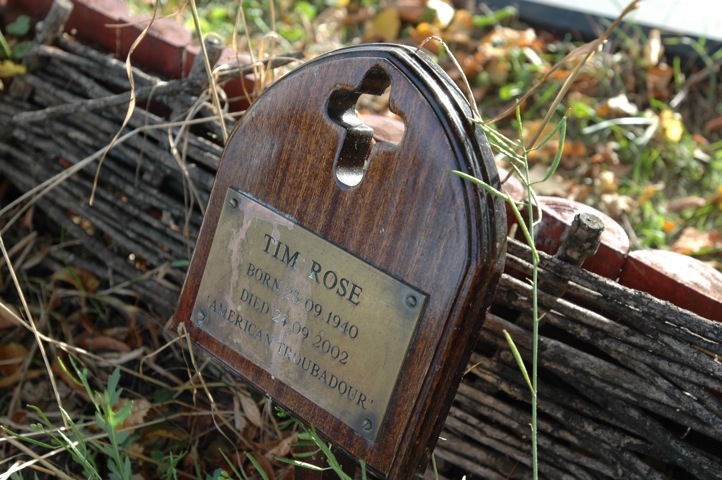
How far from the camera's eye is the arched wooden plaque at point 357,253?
1.34 m

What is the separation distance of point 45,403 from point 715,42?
3.23 meters

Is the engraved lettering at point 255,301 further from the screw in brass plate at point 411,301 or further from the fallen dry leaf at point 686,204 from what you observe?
the fallen dry leaf at point 686,204

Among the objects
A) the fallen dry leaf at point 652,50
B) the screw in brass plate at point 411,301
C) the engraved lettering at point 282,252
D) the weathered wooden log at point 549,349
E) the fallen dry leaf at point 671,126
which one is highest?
the fallen dry leaf at point 652,50

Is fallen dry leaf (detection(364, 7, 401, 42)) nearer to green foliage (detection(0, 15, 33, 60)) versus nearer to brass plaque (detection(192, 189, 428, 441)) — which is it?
green foliage (detection(0, 15, 33, 60))

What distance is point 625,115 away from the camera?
3582 mm

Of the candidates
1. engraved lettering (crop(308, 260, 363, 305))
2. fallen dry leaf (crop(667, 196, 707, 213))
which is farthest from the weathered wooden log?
fallen dry leaf (crop(667, 196, 707, 213))

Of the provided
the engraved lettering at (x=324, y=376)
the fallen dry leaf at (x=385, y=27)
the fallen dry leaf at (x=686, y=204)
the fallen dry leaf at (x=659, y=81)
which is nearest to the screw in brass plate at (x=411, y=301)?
the engraved lettering at (x=324, y=376)

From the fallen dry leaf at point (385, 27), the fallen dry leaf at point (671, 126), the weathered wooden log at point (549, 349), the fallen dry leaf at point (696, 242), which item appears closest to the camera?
the weathered wooden log at point (549, 349)

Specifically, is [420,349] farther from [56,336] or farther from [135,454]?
[56,336]

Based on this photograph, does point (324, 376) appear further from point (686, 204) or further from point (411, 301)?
point (686, 204)

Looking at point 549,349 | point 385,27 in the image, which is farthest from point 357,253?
point 385,27

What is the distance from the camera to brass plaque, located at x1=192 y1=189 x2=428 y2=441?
1.41 m

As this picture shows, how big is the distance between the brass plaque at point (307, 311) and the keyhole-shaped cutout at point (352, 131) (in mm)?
133

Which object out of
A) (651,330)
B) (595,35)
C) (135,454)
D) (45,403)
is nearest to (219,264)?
(135,454)
